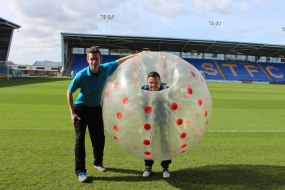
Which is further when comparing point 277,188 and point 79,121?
point 79,121

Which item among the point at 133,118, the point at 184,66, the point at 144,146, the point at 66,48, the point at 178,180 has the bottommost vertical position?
the point at 178,180

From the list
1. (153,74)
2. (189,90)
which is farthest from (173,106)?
(153,74)

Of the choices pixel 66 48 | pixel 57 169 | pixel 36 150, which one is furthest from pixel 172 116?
pixel 66 48

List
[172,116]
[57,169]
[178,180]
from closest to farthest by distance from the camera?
[172,116], [178,180], [57,169]

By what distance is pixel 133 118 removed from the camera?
377 cm

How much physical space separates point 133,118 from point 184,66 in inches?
35.4

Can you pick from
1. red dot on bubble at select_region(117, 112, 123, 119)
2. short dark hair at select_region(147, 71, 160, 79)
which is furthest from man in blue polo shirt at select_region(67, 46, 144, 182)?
red dot on bubble at select_region(117, 112, 123, 119)

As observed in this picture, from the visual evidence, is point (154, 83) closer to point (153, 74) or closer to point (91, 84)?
point (153, 74)

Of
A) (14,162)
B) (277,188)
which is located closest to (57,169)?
(14,162)

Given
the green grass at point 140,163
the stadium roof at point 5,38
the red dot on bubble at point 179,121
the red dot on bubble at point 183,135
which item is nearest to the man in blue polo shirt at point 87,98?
the green grass at point 140,163

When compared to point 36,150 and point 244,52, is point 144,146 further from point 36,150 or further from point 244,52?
point 244,52

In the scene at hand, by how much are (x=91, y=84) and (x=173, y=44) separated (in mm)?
52114

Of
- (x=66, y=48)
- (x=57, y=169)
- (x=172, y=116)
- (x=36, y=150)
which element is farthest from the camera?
(x=66, y=48)

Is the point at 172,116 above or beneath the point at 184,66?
beneath
